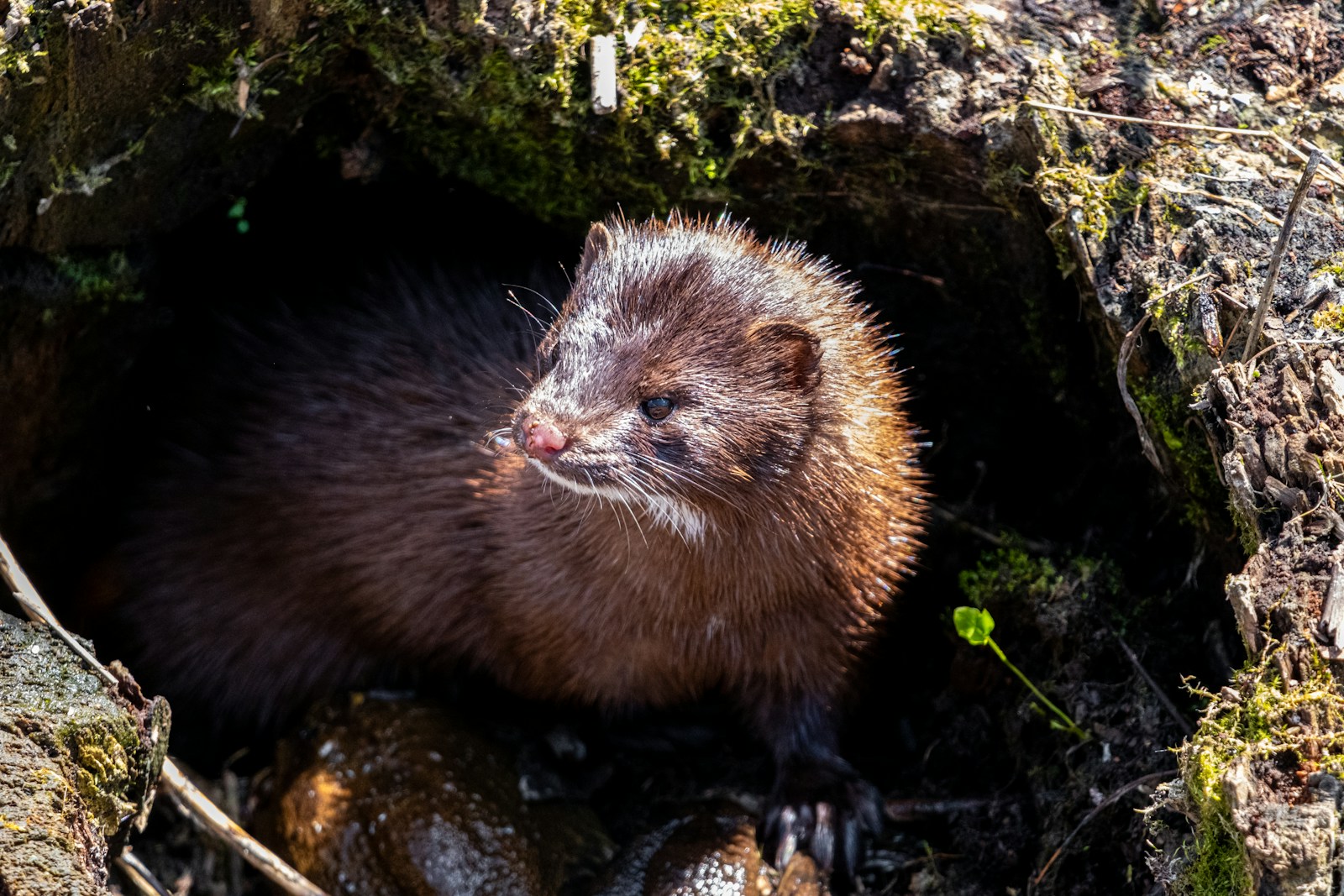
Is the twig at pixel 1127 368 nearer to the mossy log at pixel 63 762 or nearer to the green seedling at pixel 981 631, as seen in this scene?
the green seedling at pixel 981 631

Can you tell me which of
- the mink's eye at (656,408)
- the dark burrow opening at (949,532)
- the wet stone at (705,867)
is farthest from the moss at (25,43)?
the wet stone at (705,867)

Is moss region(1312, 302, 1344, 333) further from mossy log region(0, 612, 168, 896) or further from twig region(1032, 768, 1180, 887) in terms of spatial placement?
mossy log region(0, 612, 168, 896)

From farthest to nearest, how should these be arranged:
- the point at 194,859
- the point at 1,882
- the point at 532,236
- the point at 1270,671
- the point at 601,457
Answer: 1. the point at 532,236
2. the point at 194,859
3. the point at 601,457
4. the point at 1270,671
5. the point at 1,882

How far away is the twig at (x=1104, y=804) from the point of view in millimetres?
3346

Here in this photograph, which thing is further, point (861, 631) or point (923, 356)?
point (923, 356)

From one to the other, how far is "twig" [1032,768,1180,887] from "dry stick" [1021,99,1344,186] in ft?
5.97

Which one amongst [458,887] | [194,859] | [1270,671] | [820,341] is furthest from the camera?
[194,859]

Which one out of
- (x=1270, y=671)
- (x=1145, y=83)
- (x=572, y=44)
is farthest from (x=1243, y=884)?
(x=572, y=44)

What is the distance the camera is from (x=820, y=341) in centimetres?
343

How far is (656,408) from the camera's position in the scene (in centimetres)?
326

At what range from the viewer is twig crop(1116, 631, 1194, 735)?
11.6 feet

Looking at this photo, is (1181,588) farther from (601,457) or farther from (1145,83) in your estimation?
(601,457)

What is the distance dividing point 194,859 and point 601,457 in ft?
9.61

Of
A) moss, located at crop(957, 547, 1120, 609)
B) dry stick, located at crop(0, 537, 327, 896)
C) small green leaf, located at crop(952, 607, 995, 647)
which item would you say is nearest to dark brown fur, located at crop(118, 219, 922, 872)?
small green leaf, located at crop(952, 607, 995, 647)
